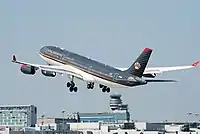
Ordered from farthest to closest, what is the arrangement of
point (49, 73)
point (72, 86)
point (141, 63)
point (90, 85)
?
point (49, 73), point (90, 85), point (72, 86), point (141, 63)

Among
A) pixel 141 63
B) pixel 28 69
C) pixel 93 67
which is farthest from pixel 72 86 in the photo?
pixel 141 63

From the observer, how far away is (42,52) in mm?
155875

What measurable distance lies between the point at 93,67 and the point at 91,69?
726 millimetres

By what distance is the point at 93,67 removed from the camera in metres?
145

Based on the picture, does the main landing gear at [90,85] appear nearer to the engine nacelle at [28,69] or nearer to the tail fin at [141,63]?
the engine nacelle at [28,69]

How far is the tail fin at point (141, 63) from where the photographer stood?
132125 mm

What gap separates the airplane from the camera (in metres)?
133

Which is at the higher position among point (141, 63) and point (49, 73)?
point (49, 73)

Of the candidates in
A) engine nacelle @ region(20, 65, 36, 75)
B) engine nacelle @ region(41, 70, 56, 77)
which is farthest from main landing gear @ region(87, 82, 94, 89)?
engine nacelle @ region(20, 65, 36, 75)

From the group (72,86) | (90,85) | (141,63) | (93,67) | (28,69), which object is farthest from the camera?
(28,69)

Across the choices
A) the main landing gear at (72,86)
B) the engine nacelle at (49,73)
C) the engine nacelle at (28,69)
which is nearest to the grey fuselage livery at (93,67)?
the engine nacelle at (49,73)

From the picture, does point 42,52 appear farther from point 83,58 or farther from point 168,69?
point 168,69

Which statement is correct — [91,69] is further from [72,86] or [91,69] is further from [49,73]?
[49,73]

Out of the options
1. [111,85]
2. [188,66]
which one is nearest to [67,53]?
[111,85]
